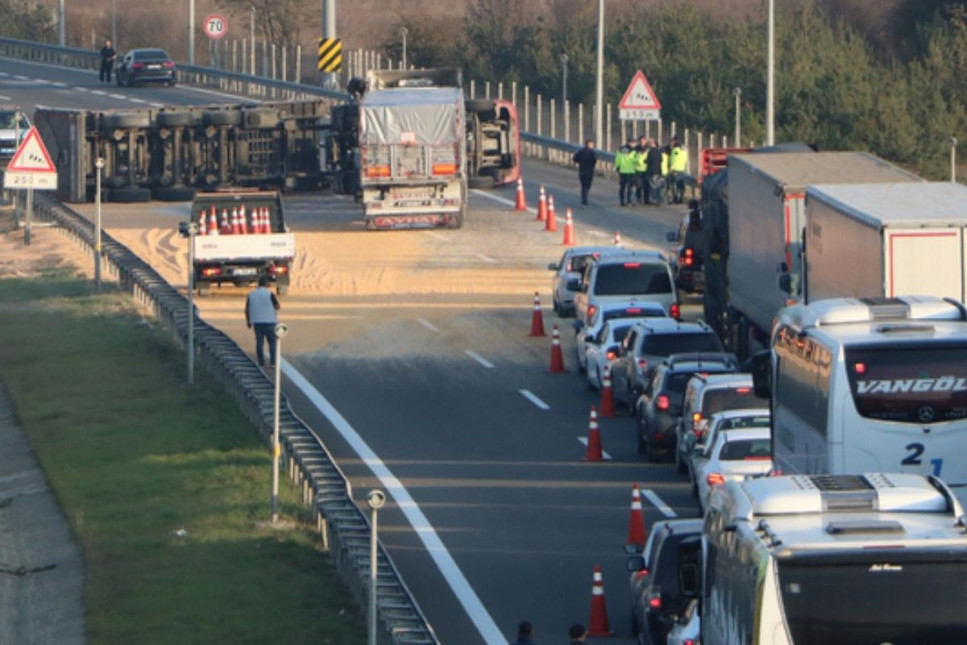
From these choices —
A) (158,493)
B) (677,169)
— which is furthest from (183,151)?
(158,493)

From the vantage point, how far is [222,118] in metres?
50.3

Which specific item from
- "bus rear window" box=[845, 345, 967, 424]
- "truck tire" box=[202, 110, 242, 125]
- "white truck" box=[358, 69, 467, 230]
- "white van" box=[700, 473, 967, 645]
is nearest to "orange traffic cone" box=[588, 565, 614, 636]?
"bus rear window" box=[845, 345, 967, 424]

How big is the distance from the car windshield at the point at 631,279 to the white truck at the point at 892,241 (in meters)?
8.35

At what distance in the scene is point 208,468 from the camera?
2494 centimetres

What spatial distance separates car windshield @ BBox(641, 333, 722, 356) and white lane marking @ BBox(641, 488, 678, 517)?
4.70 m

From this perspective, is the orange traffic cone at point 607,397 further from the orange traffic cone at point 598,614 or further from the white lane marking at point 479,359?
the orange traffic cone at point 598,614

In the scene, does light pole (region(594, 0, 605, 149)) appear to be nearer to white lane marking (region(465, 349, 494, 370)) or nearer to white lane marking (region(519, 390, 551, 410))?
white lane marking (region(465, 349, 494, 370))

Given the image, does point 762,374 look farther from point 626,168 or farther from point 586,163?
point 626,168

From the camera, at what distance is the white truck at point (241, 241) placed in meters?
37.8

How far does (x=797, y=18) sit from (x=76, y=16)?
48.1 meters

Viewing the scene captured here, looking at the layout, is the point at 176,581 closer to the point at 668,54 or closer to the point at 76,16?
the point at 668,54

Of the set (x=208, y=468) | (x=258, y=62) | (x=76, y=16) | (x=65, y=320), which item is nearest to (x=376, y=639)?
(x=208, y=468)

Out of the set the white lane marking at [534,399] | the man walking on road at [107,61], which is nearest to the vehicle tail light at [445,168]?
the white lane marking at [534,399]

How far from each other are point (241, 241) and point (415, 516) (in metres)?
15.6
